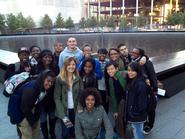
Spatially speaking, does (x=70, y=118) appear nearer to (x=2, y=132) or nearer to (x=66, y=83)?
(x=66, y=83)

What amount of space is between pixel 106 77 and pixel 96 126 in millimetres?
870

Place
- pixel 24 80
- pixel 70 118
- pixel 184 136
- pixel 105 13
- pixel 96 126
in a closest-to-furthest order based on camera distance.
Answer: pixel 96 126
pixel 24 80
pixel 70 118
pixel 184 136
pixel 105 13

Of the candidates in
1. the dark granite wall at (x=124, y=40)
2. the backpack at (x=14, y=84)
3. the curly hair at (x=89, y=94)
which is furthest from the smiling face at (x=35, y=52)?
the dark granite wall at (x=124, y=40)

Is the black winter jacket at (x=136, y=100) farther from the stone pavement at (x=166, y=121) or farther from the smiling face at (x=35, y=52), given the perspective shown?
the smiling face at (x=35, y=52)

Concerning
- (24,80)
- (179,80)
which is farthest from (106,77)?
(179,80)

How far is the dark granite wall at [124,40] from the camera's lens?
1342cm

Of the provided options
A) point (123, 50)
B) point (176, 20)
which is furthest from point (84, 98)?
point (176, 20)

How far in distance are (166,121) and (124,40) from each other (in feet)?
37.7

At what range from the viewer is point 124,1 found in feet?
185

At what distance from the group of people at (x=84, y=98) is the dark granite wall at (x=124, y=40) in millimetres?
10412

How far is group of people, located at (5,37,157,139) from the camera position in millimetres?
2752

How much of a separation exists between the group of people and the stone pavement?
404mm

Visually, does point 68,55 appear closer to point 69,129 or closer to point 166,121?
point 69,129

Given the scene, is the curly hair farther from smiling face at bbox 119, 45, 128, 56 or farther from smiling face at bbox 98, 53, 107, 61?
smiling face at bbox 119, 45, 128, 56
